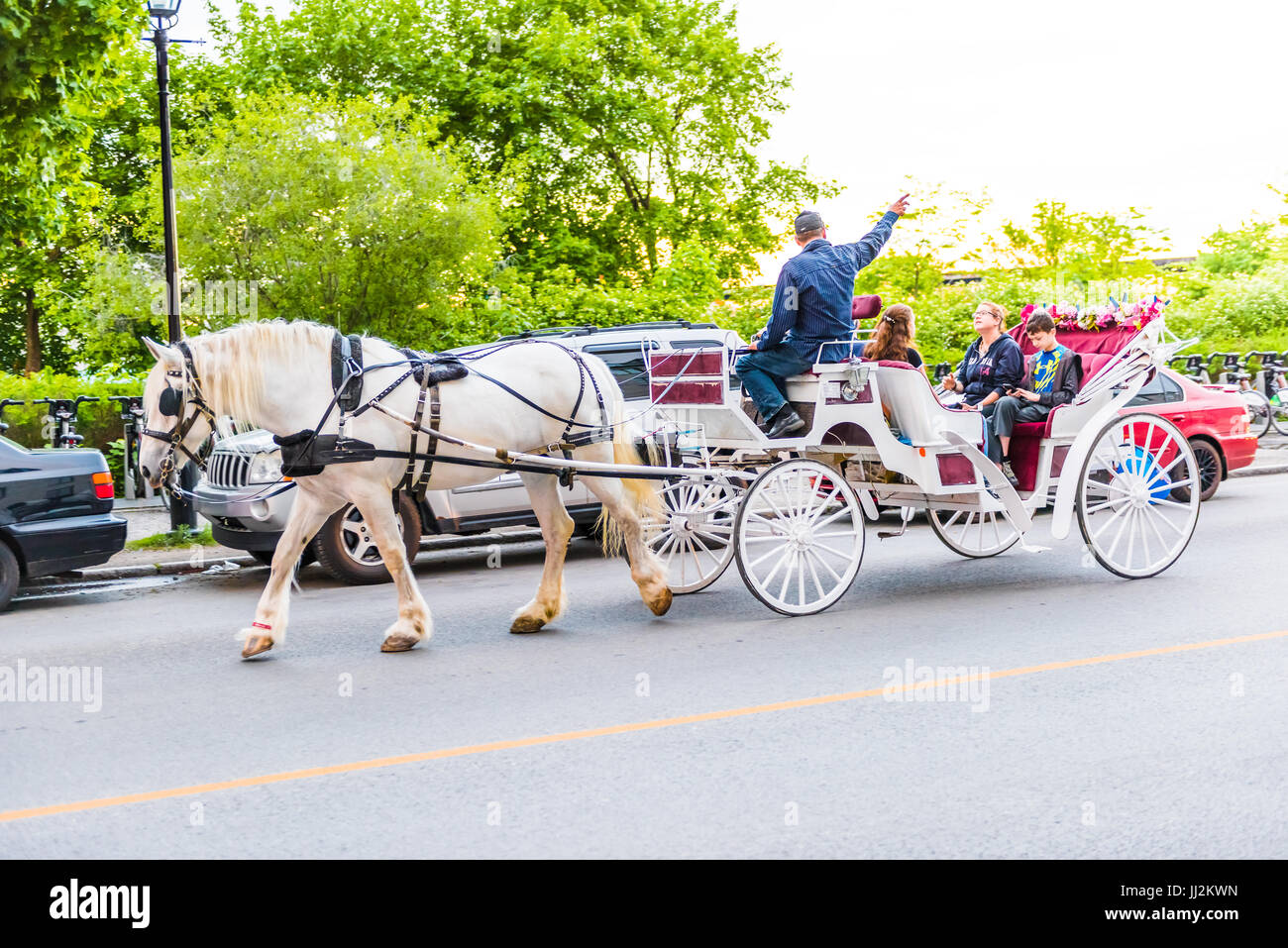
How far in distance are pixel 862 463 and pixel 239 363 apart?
14.0 ft

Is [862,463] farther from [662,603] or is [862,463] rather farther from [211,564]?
[211,564]

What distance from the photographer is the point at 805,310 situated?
27.2 ft

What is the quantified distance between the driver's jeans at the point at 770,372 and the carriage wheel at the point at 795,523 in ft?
1.93

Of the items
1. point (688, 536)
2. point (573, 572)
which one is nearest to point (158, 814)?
point (688, 536)

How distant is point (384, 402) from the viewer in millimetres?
7484

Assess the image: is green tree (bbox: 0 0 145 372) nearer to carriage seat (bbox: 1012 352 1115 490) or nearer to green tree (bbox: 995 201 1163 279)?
carriage seat (bbox: 1012 352 1115 490)

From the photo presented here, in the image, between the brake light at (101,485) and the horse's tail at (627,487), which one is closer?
the horse's tail at (627,487)

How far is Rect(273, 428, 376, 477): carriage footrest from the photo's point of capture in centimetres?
719

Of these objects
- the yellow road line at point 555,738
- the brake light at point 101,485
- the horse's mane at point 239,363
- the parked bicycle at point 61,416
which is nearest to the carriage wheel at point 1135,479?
the yellow road line at point 555,738

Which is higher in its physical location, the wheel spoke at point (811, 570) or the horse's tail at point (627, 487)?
the horse's tail at point (627, 487)

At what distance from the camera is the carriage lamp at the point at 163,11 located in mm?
12539

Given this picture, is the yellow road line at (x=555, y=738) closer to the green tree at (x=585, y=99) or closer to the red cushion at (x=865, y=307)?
the red cushion at (x=865, y=307)

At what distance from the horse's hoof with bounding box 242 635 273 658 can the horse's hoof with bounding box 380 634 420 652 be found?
0.64 meters

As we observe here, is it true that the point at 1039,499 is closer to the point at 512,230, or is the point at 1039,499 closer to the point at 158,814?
the point at 158,814
